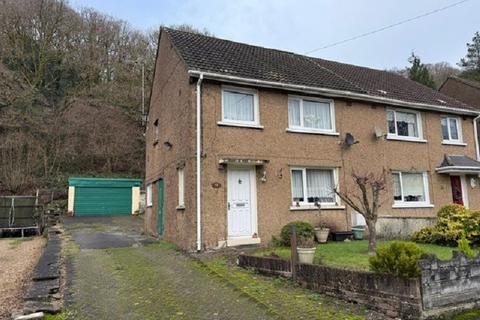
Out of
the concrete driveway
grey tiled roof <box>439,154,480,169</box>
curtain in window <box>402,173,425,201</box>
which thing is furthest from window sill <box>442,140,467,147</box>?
the concrete driveway

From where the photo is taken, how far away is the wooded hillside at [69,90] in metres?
27.5

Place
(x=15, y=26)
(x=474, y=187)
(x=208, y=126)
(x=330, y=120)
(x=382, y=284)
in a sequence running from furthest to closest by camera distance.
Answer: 1. (x=15, y=26)
2. (x=474, y=187)
3. (x=330, y=120)
4. (x=208, y=126)
5. (x=382, y=284)

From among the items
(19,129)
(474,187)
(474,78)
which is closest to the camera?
(474,187)

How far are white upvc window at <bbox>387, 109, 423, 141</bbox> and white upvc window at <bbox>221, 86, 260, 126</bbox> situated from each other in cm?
624

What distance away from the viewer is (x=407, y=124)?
16.1 meters

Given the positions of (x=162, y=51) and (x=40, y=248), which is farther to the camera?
(x=162, y=51)

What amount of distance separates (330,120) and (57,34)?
28.3 metres

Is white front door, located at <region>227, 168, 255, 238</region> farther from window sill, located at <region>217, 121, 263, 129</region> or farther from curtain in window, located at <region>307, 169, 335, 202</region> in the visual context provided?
curtain in window, located at <region>307, 169, 335, 202</region>

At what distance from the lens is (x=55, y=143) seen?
28906mm

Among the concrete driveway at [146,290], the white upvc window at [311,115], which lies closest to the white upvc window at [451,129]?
the white upvc window at [311,115]

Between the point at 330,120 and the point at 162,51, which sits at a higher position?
the point at 162,51

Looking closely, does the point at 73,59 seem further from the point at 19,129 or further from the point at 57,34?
the point at 19,129

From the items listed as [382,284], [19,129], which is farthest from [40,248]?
[19,129]

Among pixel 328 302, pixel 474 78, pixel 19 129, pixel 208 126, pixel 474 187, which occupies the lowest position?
pixel 328 302
